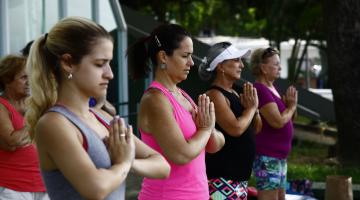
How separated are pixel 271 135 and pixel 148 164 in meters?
3.04

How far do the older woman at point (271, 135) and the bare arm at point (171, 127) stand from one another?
2.17 metres

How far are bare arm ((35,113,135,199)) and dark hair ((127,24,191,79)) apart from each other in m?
1.20

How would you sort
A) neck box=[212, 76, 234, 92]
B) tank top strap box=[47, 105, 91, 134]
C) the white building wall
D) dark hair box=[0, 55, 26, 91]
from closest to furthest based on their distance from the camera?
tank top strap box=[47, 105, 91, 134], dark hair box=[0, 55, 26, 91], neck box=[212, 76, 234, 92], the white building wall

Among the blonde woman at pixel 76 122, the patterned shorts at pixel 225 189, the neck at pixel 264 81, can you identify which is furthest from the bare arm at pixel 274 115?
the blonde woman at pixel 76 122

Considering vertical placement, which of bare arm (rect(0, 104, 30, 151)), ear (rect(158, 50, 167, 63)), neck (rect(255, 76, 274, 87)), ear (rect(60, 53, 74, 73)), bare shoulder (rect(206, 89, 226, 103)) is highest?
ear (rect(60, 53, 74, 73))

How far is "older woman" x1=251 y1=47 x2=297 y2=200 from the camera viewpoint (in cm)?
539

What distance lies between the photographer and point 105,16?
32.6 ft

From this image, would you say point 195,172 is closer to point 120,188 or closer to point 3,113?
point 120,188

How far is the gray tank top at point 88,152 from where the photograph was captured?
2312 millimetres

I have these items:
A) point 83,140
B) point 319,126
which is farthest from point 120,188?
point 319,126

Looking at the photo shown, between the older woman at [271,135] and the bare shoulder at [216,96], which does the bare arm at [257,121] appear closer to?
the older woman at [271,135]

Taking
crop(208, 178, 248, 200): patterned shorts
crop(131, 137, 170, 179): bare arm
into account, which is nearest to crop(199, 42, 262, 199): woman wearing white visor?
crop(208, 178, 248, 200): patterned shorts

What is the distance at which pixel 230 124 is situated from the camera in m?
4.20

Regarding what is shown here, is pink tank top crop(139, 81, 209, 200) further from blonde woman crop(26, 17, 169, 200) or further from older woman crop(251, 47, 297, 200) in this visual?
older woman crop(251, 47, 297, 200)
